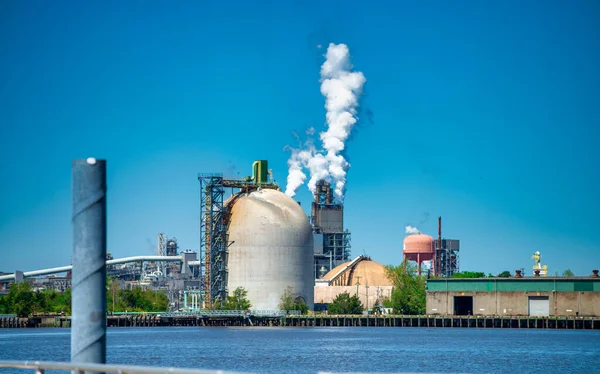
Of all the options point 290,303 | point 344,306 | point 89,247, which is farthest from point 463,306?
point 89,247

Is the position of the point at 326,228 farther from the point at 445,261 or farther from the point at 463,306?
the point at 463,306

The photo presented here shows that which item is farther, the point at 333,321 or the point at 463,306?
the point at 333,321

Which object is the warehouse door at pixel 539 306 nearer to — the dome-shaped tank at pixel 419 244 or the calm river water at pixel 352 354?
the calm river water at pixel 352 354

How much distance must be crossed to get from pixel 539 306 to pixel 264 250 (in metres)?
32.9

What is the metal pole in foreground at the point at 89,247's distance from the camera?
40.3 ft

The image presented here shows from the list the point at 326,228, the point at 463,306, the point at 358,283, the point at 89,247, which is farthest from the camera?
the point at 326,228

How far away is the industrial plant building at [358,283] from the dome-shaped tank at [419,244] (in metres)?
9.11

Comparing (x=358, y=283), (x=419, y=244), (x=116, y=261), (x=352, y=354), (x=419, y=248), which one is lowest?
(x=352, y=354)

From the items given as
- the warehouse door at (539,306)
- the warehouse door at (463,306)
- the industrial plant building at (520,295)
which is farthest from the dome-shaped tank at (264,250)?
the warehouse door at (539,306)

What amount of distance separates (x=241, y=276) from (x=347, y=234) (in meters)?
58.0

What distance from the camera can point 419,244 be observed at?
192875 mm

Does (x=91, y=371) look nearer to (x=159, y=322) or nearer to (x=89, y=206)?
(x=89, y=206)

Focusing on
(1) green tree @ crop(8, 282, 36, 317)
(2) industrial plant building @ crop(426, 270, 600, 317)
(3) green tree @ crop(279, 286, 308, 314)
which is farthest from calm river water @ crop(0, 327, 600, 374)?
(1) green tree @ crop(8, 282, 36, 317)

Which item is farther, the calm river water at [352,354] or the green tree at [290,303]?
the green tree at [290,303]
